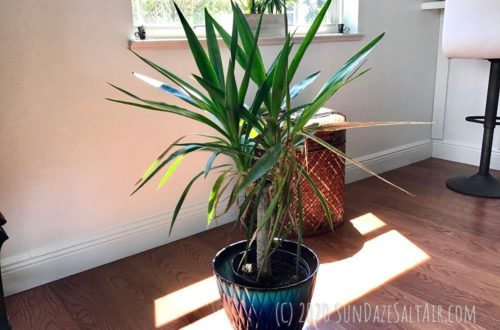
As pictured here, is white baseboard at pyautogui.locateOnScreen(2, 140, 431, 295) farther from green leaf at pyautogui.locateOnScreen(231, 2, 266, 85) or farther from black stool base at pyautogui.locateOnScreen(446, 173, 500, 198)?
black stool base at pyautogui.locateOnScreen(446, 173, 500, 198)

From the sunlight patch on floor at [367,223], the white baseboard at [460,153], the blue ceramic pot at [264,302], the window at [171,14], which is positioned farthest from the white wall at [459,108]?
the blue ceramic pot at [264,302]

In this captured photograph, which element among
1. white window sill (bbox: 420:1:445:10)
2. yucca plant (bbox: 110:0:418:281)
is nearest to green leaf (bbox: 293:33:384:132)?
yucca plant (bbox: 110:0:418:281)

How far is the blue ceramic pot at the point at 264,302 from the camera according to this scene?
102 centimetres

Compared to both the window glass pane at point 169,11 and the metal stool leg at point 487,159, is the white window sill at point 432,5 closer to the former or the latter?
the metal stool leg at point 487,159

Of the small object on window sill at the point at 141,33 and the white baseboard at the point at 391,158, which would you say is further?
the white baseboard at the point at 391,158

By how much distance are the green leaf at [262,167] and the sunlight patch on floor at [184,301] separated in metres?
0.70

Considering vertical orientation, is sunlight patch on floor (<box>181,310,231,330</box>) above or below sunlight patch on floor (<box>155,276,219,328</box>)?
above

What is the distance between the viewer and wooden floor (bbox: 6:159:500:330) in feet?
4.42

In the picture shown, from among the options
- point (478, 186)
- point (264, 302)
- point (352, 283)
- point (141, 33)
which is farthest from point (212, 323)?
point (478, 186)

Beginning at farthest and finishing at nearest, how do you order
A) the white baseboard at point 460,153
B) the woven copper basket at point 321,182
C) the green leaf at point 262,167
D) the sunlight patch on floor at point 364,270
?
the white baseboard at point 460,153 → the woven copper basket at point 321,182 → the sunlight patch on floor at point 364,270 → the green leaf at point 262,167

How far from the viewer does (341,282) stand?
153 cm

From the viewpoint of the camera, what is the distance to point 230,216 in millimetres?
2084

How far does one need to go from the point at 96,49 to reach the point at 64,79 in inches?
6.2

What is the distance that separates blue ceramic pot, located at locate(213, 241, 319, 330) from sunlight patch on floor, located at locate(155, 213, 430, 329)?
25 centimetres
